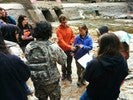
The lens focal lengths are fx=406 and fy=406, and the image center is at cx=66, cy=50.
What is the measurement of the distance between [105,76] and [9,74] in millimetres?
1059

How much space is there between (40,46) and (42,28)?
9.9 inches

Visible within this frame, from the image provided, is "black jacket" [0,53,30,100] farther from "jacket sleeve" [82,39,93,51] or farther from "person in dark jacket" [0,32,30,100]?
"jacket sleeve" [82,39,93,51]

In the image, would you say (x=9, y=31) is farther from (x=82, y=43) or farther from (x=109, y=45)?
(x=109, y=45)

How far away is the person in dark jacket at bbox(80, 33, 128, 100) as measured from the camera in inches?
175

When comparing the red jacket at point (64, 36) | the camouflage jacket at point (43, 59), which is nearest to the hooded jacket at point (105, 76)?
the camouflage jacket at point (43, 59)

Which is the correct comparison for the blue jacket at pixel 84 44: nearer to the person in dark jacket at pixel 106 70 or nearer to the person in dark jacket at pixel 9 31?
the person in dark jacket at pixel 9 31

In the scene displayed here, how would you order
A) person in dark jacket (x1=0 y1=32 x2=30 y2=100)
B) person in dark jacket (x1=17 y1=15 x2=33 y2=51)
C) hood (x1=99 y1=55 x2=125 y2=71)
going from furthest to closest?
person in dark jacket (x1=17 y1=15 x2=33 y2=51)
hood (x1=99 y1=55 x2=125 y2=71)
person in dark jacket (x1=0 y1=32 x2=30 y2=100)

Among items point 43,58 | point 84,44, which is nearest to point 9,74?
point 43,58

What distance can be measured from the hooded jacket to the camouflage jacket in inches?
45.2

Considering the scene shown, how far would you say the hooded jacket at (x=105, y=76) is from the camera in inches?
174

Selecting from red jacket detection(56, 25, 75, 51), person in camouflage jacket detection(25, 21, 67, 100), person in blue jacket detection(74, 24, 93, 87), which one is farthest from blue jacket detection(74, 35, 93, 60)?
person in camouflage jacket detection(25, 21, 67, 100)

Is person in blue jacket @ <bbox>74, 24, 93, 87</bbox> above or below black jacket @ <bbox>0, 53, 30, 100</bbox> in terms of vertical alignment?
below

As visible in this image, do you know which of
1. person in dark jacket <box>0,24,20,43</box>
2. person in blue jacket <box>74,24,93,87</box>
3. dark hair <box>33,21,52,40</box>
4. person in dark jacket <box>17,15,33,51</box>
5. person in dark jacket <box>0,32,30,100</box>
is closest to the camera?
person in dark jacket <box>0,32,30,100</box>

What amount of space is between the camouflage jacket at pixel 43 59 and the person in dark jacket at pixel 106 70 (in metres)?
1.15
